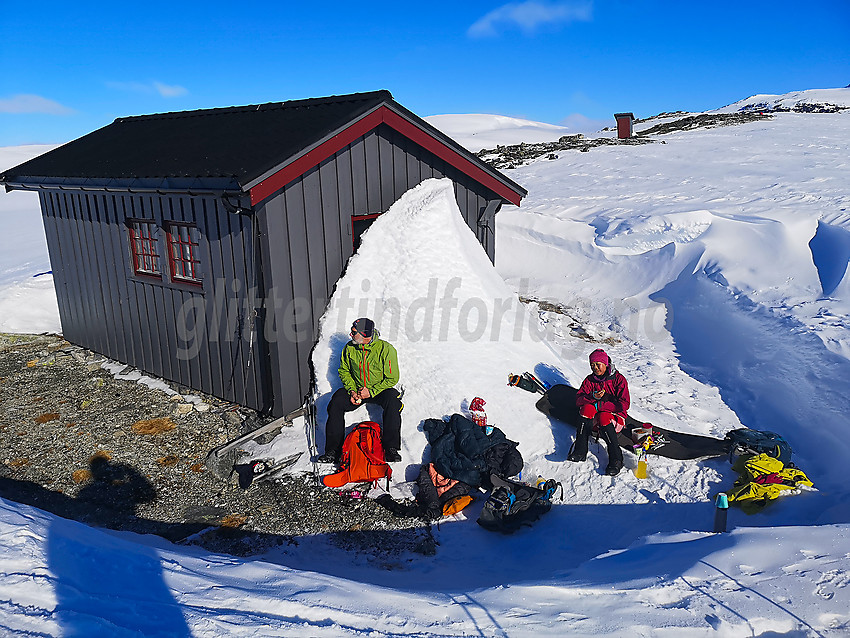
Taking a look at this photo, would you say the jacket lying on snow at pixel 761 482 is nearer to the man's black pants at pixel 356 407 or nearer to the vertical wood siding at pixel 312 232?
the man's black pants at pixel 356 407

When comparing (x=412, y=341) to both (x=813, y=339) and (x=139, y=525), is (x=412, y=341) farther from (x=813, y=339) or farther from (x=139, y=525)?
(x=813, y=339)

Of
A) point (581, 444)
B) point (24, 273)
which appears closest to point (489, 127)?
point (24, 273)

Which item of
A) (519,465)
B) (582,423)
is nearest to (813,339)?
(582,423)

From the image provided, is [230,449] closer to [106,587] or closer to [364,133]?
[106,587]

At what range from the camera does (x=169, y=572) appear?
11.2ft

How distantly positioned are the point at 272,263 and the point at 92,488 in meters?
2.82

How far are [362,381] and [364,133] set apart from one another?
2987 mm

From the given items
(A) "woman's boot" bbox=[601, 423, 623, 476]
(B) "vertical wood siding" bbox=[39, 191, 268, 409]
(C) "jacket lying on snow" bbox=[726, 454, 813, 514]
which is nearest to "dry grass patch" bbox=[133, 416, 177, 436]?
(B) "vertical wood siding" bbox=[39, 191, 268, 409]

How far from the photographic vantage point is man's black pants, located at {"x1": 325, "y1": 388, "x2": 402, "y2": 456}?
566cm

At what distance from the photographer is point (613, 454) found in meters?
5.39

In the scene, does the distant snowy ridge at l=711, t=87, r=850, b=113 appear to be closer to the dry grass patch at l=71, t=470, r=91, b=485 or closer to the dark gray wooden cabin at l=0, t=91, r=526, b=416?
the dark gray wooden cabin at l=0, t=91, r=526, b=416

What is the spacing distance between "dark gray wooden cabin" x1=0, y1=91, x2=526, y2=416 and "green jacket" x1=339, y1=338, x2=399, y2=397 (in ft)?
3.80

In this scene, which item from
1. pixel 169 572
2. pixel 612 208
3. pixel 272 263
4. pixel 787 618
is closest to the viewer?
pixel 787 618

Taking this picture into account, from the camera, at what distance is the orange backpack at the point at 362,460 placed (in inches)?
217
